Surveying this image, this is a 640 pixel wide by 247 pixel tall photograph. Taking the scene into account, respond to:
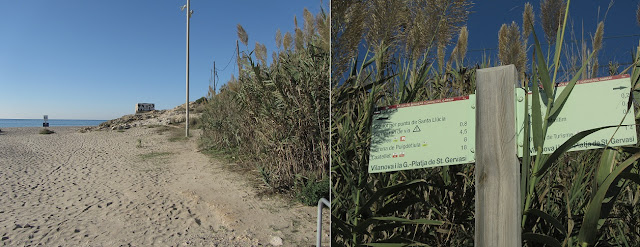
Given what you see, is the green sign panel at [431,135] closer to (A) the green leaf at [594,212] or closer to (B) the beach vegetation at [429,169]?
(B) the beach vegetation at [429,169]

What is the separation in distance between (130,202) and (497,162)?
1846 mm

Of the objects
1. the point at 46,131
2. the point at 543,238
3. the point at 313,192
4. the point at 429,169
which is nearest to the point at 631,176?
the point at 543,238

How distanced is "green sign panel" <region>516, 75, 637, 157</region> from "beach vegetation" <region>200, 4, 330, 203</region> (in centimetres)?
130

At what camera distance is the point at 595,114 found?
41cm

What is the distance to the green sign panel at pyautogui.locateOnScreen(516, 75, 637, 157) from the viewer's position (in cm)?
40

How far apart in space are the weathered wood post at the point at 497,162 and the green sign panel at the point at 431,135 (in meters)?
0.02

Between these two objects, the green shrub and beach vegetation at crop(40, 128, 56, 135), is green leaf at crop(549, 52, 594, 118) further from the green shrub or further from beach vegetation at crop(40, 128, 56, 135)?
beach vegetation at crop(40, 128, 56, 135)

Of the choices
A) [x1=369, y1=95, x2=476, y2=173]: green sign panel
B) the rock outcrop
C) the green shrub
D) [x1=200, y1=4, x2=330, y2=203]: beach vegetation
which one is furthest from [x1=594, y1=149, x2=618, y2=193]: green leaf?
the rock outcrop

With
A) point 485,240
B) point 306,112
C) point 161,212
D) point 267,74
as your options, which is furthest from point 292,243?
point 485,240

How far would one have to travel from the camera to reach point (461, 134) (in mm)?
484

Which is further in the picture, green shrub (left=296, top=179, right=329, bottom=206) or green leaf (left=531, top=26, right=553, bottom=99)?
green shrub (left=296, top=179, right=329, bottom=206)

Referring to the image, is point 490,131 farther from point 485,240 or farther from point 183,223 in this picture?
point 183,223

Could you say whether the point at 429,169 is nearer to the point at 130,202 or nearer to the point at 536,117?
the point at 536,117

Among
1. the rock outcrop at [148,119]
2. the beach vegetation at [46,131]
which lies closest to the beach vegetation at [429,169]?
the rock outcrop at [148,119]
